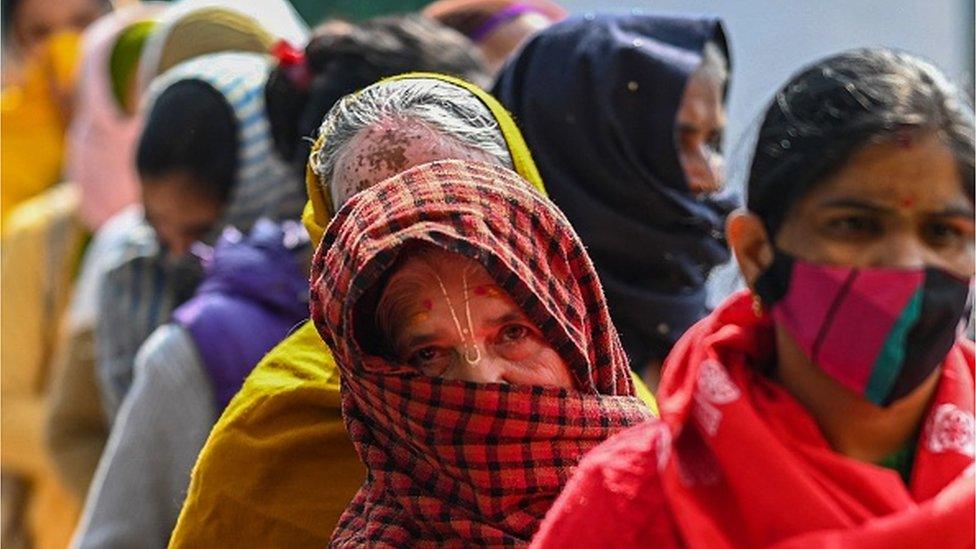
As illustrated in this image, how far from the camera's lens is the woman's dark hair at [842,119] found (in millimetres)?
3137

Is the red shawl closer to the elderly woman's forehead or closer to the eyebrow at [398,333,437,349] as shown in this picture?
the eyebrow at [398,333,437,349]

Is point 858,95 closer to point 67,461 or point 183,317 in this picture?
point 183,317

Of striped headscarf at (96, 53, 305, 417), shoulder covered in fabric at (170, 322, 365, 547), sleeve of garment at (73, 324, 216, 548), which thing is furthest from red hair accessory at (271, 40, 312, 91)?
shoulder covered in fabric at (170, 322, 365, 547)

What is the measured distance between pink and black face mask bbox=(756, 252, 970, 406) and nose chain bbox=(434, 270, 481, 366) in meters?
0.52

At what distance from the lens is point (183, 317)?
5.21 meters

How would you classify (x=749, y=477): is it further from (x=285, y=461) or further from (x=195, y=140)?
(x=195, y=140)

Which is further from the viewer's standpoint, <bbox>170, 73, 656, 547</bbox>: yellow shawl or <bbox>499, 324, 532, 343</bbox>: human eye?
<bbox>170, 73, 656, 547</bbox>: yellow shawl

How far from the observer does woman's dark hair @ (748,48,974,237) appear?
3137 mm

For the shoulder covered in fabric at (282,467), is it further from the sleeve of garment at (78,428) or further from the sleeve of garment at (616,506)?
the sleeve of garment at (78,428)

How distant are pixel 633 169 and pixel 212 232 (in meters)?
1.43

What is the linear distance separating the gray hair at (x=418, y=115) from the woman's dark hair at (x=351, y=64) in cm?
127

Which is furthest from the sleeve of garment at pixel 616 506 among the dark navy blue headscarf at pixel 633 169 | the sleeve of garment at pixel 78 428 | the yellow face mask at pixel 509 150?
the sleeve of garment at pixel 78 428

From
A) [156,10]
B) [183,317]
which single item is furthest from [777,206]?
[156,10]

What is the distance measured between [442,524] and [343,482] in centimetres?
53
